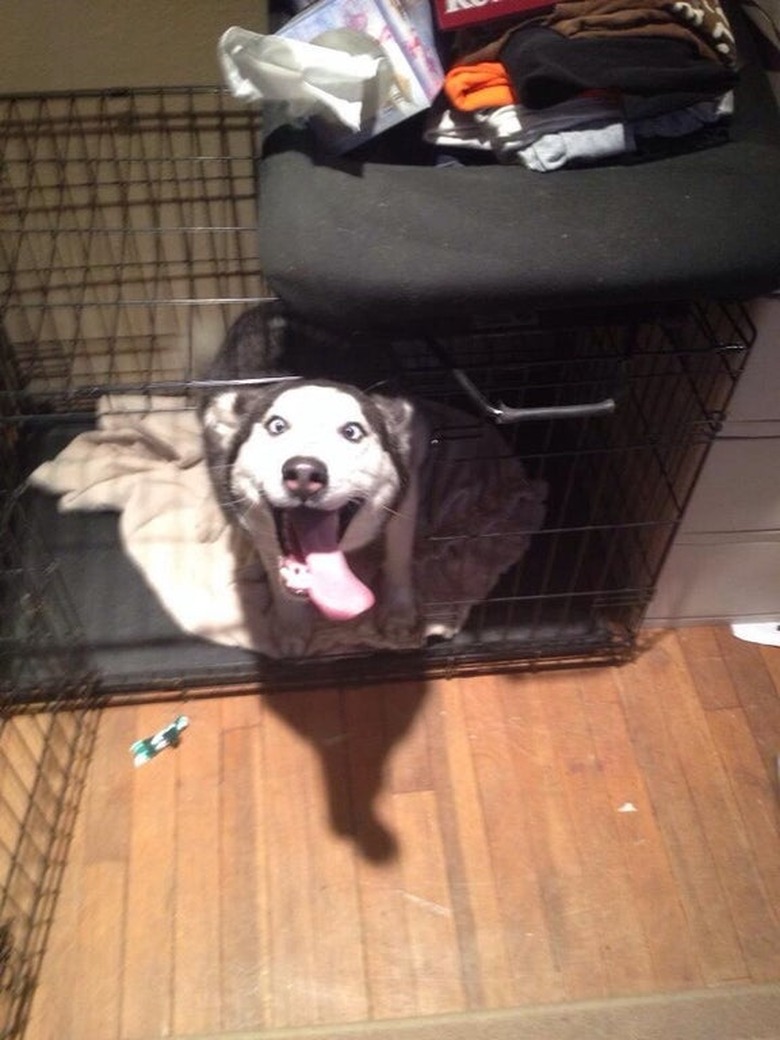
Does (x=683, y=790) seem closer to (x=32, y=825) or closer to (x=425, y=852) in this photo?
(x=425, y=852)

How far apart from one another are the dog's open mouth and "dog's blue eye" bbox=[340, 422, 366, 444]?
0.34 feet

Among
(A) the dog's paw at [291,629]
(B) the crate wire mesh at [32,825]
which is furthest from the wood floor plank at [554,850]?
(B) the crate wire mesh at [32,825]

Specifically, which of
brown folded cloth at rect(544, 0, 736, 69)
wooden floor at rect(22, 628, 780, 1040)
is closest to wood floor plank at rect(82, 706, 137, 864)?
wooden floor at rect(22, 628, 780, 1040)

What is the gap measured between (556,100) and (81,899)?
1.15 meters

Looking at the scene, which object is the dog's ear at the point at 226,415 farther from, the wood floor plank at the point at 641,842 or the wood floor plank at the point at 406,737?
the wood floor plank at the point at 641,842

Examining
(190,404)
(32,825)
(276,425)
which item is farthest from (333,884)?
(190,404)

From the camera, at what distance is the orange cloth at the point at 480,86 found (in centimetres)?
98

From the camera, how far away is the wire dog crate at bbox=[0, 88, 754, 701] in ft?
4.39

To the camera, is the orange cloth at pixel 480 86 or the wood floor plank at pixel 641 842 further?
the wood floor plank at pixel 641 842

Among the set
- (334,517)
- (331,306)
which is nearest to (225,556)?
(334,517)

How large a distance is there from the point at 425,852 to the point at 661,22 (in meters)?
1.06

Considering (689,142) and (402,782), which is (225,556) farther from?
(689,142)

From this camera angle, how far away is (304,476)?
3.38 ft

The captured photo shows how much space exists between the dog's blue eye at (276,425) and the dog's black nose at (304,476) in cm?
7
